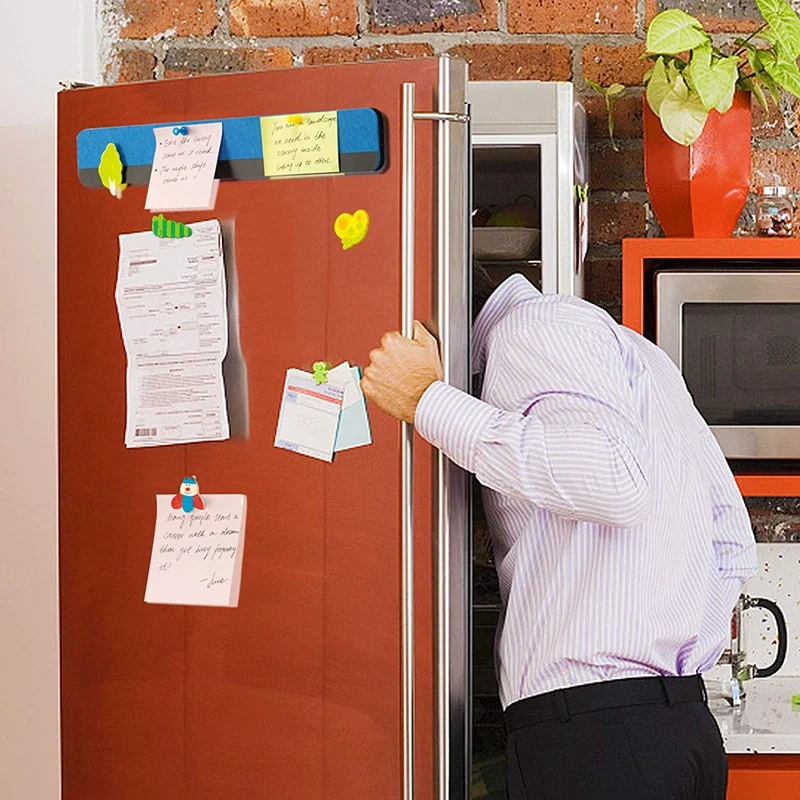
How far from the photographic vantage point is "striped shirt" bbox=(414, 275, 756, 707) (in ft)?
4.45

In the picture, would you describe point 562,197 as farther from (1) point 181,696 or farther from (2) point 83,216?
(1) point 181,696

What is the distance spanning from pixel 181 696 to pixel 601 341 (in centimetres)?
Answer: 70

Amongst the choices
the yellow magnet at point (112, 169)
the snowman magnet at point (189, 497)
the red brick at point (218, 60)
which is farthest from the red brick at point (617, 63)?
the snowman magnet at point (189, 497)

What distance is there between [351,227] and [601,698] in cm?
62

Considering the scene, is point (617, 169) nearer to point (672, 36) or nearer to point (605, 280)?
point (605, 280)

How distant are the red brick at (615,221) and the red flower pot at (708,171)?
0.71ft

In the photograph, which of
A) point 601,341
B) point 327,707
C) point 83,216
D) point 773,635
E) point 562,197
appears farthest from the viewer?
point 773,635

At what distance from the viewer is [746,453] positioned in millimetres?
2004

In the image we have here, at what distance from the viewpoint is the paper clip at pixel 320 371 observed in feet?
4.87

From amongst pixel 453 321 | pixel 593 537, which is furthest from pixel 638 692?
pixel 453 321

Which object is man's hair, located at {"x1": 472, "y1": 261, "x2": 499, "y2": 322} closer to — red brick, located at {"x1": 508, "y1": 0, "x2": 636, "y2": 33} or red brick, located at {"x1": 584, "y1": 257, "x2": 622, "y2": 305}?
red brick, located at {"x1": 584, "y1": 257, "x2": 622, "y2": 305}

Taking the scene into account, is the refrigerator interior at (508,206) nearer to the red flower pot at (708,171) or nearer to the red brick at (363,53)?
the red flower pot at (708,171)

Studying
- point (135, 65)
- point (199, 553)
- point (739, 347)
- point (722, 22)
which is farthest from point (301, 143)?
point (722, 22)

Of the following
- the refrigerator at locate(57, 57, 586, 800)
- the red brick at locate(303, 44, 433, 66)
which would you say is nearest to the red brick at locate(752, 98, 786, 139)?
the red brick at locate(303, 44, 433, 66)
